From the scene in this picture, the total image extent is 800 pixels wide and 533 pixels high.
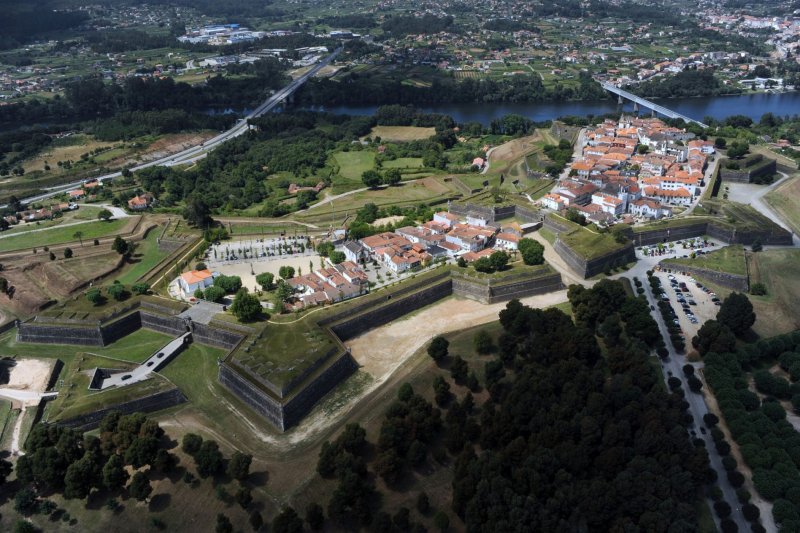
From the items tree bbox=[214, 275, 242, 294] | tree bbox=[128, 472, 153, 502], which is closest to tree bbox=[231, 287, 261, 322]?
tree bbox=[214, 275, 242, 294]

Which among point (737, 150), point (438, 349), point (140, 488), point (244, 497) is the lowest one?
point (244, 497)

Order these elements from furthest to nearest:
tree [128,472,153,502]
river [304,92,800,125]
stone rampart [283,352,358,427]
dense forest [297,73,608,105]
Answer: dense forest [297,73,608,105] → river [304,92,800,125] → stone rampart [283,352,358,427] → tree [128,472,153,502]

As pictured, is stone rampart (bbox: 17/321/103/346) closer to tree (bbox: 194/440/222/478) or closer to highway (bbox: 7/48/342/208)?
tree (bbox: 194/440/222/478)

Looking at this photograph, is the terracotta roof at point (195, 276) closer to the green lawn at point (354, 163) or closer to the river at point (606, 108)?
the green lawn at point (354, 163)

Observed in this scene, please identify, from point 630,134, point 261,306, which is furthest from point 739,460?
point 630,134

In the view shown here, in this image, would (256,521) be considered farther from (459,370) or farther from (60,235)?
(60,235)

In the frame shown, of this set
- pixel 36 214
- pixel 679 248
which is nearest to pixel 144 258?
pixel 36 214

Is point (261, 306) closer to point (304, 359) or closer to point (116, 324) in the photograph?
point (304, 359)
